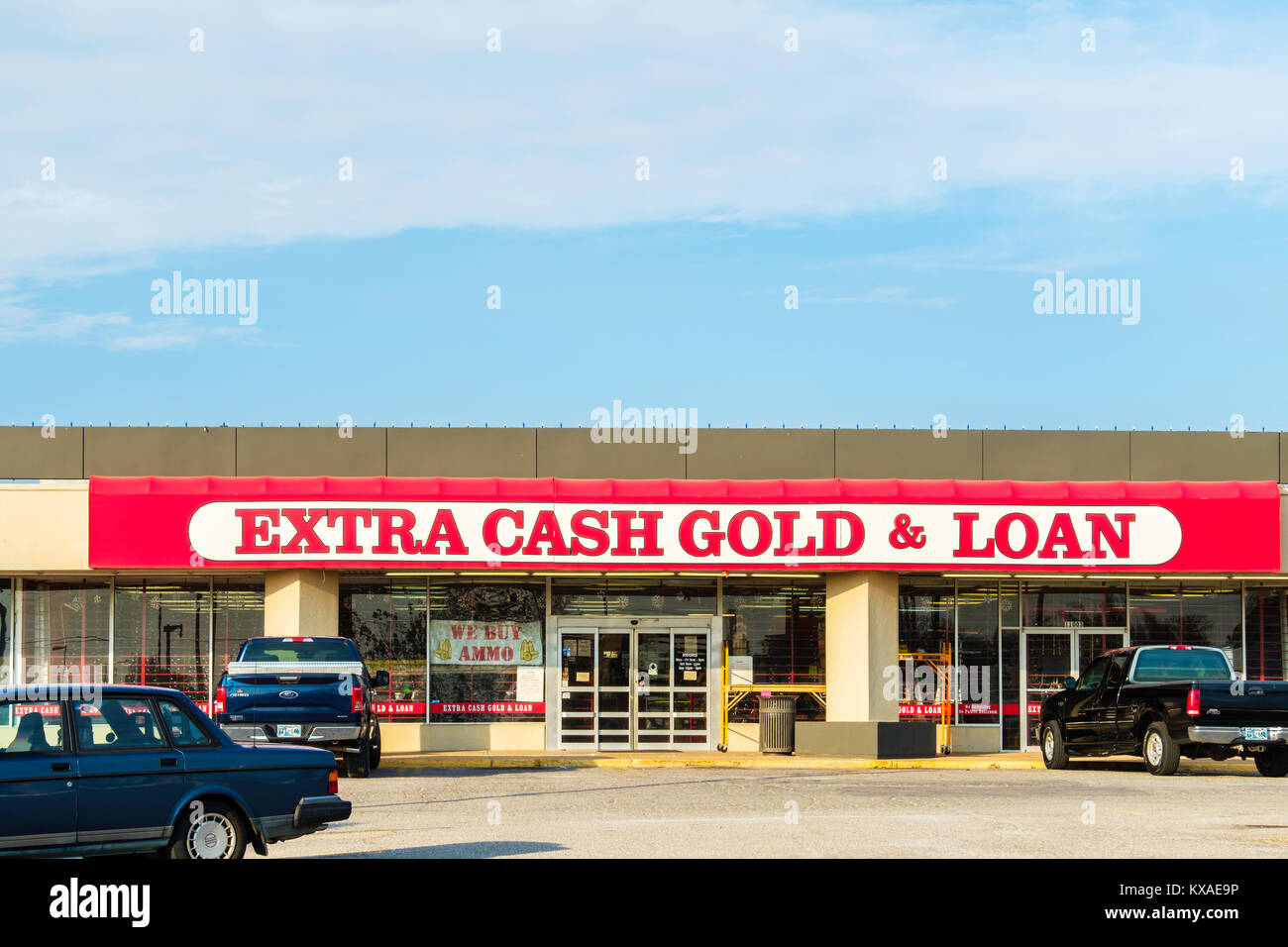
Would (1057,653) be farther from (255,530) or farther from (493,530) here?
(255,530)

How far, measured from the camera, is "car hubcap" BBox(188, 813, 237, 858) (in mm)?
11438

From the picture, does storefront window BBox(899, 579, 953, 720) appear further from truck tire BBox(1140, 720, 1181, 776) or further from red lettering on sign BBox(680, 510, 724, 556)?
truck tire BBox(1140, 720, 1181, 776)

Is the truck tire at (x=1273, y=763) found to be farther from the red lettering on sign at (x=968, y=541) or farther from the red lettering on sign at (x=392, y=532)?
the red lettering on sign at (x=392, y=532)

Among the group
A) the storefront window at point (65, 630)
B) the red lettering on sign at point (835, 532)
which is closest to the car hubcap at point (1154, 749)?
the red lettering on sign at point (835, 532)

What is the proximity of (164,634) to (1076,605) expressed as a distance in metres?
16.5

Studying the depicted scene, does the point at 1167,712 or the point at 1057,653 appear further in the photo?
the point at 1057,653

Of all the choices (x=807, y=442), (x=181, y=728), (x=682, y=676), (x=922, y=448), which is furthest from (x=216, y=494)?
(x=181, y=728)

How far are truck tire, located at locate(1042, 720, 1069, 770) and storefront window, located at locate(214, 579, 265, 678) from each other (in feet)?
44.4

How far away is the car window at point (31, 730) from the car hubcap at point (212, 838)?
114cm

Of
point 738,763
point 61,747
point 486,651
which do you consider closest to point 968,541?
point 738,763

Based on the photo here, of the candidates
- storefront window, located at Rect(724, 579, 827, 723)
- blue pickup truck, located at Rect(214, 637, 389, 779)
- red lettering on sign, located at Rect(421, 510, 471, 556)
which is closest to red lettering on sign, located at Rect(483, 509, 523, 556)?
red lettering on sign, located at Rect(421, 510, 471, 556)

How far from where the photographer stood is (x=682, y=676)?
2781cm

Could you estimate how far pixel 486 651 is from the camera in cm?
2816

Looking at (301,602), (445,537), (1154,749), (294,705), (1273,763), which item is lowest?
(1273,763)
